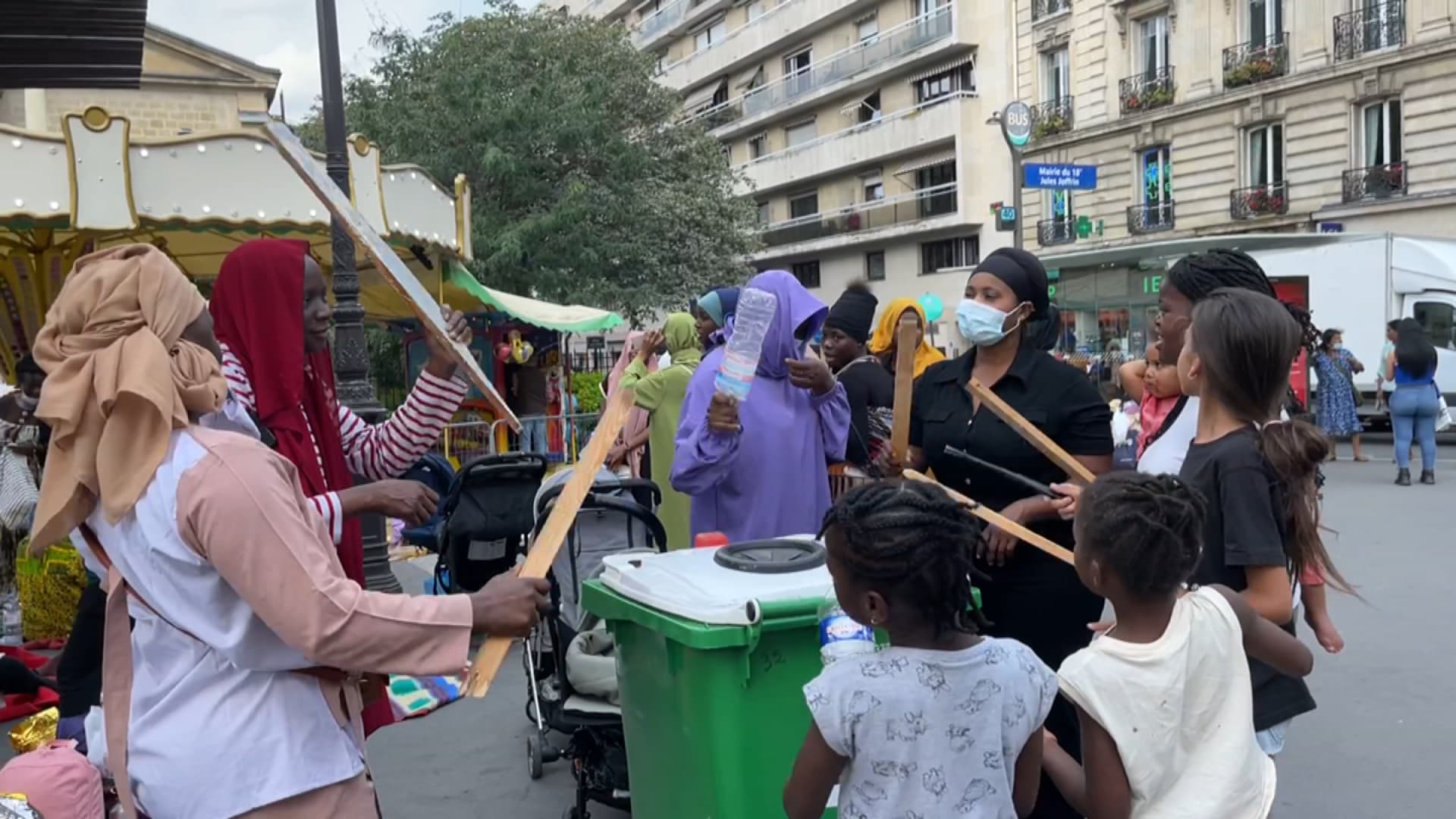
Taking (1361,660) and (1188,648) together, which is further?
(1361,660)

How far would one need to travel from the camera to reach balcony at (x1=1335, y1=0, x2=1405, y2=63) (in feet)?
76.6

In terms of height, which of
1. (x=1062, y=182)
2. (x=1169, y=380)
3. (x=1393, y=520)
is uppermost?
(x=1062, y=182)

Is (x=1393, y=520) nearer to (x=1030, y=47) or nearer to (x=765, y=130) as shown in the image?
(x=1030, y=47)

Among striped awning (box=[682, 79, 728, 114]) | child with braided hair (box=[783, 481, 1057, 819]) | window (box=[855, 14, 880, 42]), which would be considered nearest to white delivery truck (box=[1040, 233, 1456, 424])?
child with braided hair (box=[783, 481, 1057, 819])

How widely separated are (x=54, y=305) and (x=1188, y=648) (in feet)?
6.98

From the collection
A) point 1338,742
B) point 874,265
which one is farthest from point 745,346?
point 874,265

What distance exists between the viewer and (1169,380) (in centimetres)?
385

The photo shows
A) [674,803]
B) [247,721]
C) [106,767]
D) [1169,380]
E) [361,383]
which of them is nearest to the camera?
[247,721]

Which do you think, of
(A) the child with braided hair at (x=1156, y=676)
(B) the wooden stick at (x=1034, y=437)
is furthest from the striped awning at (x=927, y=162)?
(A) the child with braided hair at (x=1156, y=676)

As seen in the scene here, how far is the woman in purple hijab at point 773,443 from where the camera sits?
385cm

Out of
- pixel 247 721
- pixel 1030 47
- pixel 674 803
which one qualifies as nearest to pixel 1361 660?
pixel 674 803

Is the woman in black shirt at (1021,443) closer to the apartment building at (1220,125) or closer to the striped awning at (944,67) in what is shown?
the apartment building at (1220,125)

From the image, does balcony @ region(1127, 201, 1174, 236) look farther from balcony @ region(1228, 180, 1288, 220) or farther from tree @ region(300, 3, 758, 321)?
tree @ region(300, 3, 758, 321)

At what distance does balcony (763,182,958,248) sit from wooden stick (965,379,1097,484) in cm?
3432
